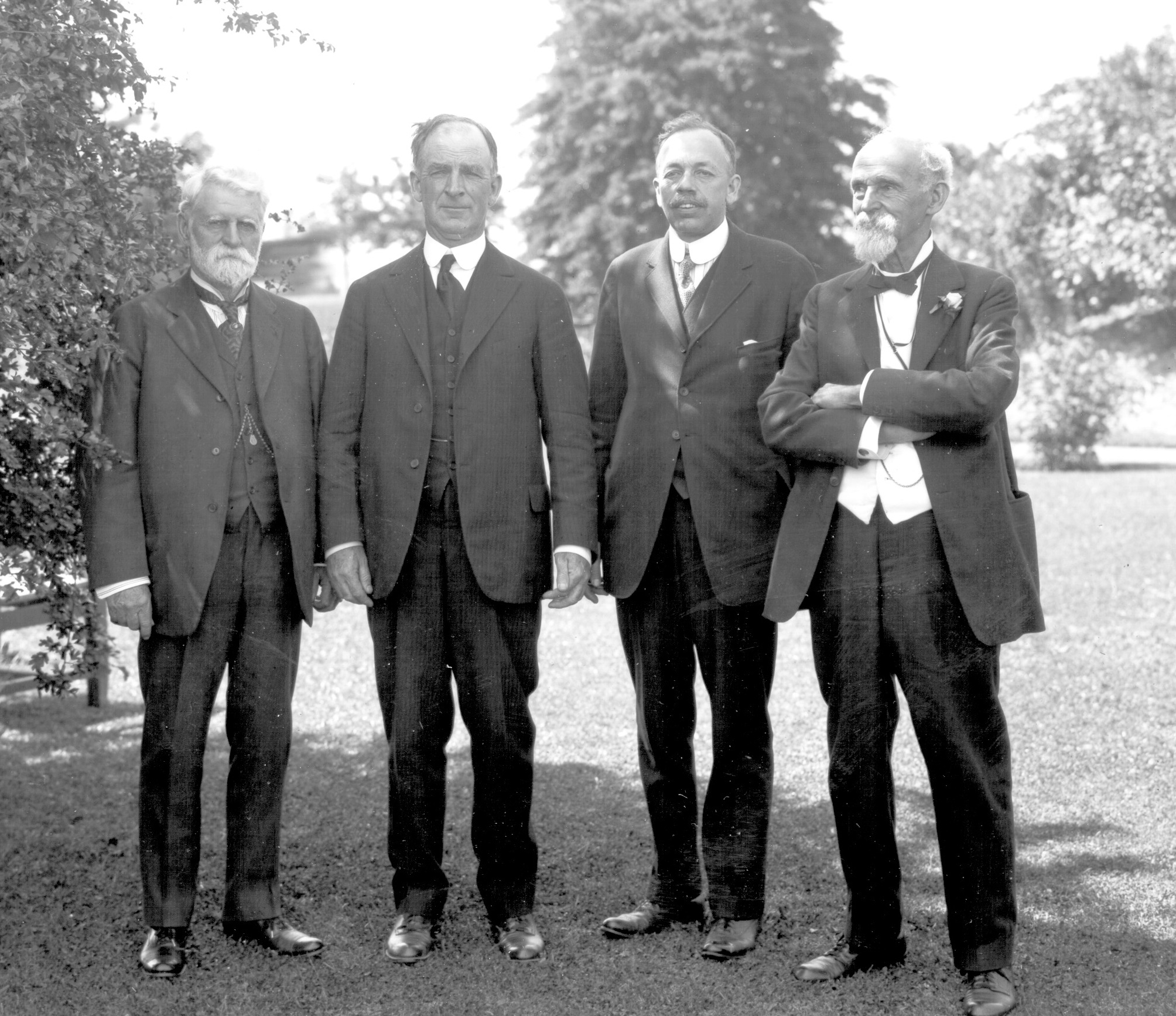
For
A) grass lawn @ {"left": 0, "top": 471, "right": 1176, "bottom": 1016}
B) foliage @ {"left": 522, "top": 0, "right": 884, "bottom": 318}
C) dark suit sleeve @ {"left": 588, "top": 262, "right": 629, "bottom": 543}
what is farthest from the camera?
foliage @ {"left": 522, "top": 0, "right": 884, "bottom": 318}

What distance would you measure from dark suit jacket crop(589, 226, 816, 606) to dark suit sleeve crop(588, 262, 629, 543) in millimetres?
47

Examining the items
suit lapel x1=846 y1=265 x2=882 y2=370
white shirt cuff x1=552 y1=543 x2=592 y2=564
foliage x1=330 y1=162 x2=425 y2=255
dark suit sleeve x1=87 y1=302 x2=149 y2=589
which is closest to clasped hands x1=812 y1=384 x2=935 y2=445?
suit lapel x1=846 y1=265 x2=882 y2=370

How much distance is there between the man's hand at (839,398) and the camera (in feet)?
13.7

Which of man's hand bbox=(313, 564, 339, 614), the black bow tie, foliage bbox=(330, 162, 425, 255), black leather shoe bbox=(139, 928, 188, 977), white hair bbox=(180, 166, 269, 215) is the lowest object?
black leather shoe bbox=(139, 928, 188, 977)

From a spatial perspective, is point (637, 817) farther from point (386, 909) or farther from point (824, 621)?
point (824, 621)

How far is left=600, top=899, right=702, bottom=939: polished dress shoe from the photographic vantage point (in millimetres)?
4777

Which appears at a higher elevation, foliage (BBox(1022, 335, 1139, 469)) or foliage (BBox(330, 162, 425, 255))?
foliage (BBox(330, 162, 425, 255))

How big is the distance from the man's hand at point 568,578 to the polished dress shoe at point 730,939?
116cm

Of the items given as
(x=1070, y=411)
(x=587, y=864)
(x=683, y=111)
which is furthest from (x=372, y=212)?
(x=587, y=864)

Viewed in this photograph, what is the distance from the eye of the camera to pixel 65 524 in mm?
4965

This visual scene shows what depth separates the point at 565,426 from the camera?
4.63 m

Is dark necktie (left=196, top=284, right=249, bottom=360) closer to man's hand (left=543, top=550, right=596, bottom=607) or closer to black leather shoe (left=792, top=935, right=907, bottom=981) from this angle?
man's hand (left=543, top=550, right=596, bottom=607)

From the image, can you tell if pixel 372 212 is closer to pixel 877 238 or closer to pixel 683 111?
pixel 683 111

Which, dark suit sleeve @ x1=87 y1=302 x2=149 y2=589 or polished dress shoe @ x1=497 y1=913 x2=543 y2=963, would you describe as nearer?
dark suit sleeve @ x1=87 y1=302 x2=149 y2=589
